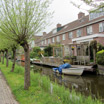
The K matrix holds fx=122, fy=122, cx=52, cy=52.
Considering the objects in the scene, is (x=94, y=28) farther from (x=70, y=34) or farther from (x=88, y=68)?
(x=88, y=68)

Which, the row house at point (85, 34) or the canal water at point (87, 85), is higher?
the row house at point (85, 34)

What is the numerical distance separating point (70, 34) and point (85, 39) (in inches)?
354

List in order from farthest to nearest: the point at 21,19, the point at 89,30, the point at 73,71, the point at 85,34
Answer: the point at 85,34 < the point at 89,30 < the point at 73,71 < the point at 21,19

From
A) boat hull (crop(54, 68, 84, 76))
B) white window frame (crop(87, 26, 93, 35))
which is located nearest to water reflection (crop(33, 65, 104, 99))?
boat hull (crop(54, 68, 84, 76))

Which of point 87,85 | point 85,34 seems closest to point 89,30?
point 85,34

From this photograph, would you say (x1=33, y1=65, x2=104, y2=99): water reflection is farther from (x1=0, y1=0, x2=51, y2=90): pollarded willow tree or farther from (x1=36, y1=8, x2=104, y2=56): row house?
(x1=36, y1=8, x2=104, y2=56): row house

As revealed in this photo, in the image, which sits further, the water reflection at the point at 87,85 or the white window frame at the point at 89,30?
the white window frame at the point at 89,30

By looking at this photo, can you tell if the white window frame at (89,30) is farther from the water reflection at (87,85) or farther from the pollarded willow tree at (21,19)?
the pollarded willow tree at (21,19)

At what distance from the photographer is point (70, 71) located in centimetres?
1359

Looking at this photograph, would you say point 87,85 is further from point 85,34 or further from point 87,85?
point 85,34

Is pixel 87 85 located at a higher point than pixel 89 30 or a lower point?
lower

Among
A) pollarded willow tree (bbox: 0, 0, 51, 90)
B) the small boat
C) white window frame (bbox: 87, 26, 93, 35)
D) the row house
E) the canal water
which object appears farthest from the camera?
white window frame (bbox: 87, 26, 93, 35)

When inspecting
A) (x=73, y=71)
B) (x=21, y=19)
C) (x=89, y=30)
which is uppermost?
(x=89, y=30)

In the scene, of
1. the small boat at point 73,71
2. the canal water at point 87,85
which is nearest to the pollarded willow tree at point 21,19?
the canal water at point 87,85
